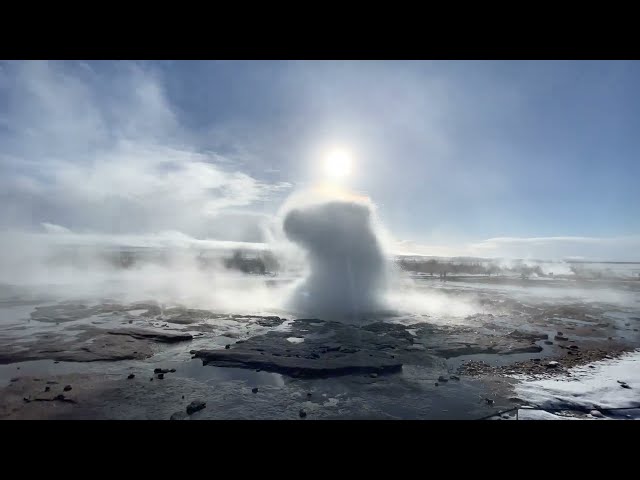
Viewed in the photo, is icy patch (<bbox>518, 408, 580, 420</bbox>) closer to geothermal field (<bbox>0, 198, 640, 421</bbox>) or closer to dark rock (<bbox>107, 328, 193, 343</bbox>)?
geothermal field (<bbox>0, 198, 640, 421</bbox>)

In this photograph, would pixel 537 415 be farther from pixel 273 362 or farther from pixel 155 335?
pixel 155 335

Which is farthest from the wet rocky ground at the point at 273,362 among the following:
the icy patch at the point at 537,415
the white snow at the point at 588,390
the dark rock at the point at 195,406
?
the white snow at the point at 588,390

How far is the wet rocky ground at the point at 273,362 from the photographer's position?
8023 mm

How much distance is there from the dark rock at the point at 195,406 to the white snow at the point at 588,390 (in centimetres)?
790

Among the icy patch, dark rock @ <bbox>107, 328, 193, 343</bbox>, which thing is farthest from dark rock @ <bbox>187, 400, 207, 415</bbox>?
the icy patch

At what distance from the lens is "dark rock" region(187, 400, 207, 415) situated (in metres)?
7.64

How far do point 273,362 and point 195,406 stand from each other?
330cm

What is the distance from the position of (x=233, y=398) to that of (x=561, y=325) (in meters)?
19.2

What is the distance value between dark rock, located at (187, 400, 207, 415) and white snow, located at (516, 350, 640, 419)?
311 inches

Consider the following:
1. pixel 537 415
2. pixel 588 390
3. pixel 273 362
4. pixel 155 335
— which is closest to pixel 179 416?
pixel 273 362
